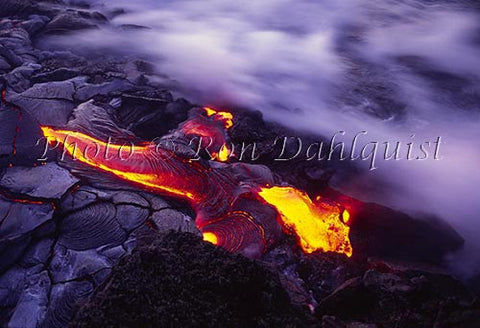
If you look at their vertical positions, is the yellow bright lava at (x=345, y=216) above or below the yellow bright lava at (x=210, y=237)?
below

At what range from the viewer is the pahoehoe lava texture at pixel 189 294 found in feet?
5.74

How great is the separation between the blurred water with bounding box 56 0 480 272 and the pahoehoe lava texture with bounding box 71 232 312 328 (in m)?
2.12

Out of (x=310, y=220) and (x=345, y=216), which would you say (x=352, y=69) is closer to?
(x=345, y=216)

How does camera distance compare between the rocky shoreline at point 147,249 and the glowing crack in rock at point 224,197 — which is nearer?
the rocky shoreline at point 147,249

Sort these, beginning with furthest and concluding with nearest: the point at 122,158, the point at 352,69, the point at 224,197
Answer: the point at 352,69 → the point at 122,158 → the point at 224,197

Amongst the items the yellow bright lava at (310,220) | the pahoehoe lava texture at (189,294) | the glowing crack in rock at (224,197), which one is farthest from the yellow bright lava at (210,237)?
the pahoehoe lava texture at (189,294)

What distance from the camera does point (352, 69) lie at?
19.8 ft

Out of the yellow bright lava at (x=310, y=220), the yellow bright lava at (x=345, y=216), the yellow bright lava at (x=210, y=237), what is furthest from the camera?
the yellow bright lava at (x=345, y=216)

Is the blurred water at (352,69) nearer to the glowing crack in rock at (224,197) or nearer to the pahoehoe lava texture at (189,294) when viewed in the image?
the glowing crack in rock at (224,197)

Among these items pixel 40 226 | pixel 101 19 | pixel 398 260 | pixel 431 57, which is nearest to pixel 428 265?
pixel 398 260

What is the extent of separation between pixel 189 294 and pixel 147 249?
34cm

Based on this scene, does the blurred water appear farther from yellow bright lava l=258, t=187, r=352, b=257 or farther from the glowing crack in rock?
the glowing crack in rock

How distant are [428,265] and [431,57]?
4653mm

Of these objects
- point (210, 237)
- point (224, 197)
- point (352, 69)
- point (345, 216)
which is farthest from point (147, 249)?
point (352, 69)
